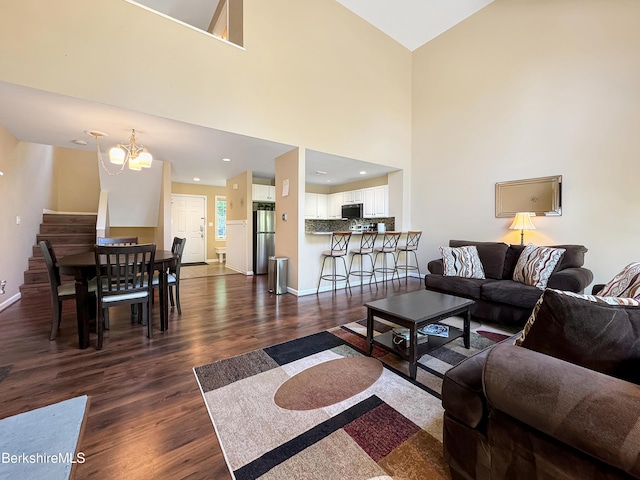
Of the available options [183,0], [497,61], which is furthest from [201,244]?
[497,61]

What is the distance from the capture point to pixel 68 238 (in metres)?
5.04

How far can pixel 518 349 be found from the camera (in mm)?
999

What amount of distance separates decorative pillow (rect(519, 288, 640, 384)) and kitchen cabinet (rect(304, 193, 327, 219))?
717 centimetres

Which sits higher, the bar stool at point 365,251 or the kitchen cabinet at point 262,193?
the kitchen cabinet at point 262,193

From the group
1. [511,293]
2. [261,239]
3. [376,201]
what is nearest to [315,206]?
[376,201]

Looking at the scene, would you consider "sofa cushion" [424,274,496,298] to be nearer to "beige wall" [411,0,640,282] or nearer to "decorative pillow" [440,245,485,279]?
"decorative pillow" [440,245,485,279]

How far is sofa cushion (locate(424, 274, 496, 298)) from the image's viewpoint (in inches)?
126

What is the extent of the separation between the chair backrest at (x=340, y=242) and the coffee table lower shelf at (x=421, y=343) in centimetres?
216

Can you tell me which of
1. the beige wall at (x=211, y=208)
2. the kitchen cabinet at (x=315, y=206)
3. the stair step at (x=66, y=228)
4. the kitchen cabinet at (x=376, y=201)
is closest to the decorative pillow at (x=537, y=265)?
the kitchen cabinet at (x=376, y=201)

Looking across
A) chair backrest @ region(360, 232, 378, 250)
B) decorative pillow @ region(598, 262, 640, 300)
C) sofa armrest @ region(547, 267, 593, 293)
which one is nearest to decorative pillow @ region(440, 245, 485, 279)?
sofa armrest @ region(547, 267, 593, 293)

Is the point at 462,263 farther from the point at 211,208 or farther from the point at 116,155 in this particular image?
the point at 211,208

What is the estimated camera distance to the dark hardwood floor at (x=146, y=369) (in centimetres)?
131

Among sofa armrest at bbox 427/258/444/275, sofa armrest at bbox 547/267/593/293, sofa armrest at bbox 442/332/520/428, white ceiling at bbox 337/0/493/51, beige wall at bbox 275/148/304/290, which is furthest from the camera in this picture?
white ceiling at bbox 337/0/493/51

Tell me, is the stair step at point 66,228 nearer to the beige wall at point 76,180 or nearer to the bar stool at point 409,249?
the beige wall at point 76,180
